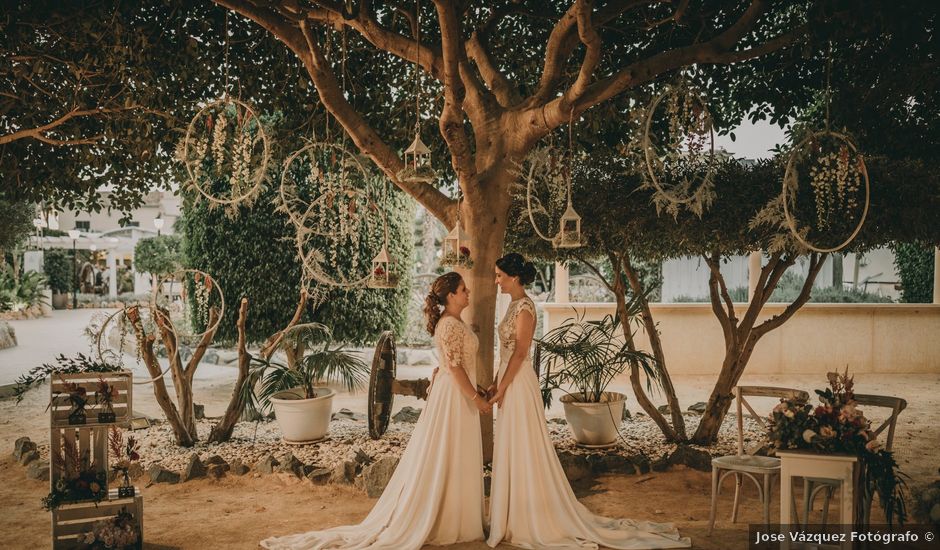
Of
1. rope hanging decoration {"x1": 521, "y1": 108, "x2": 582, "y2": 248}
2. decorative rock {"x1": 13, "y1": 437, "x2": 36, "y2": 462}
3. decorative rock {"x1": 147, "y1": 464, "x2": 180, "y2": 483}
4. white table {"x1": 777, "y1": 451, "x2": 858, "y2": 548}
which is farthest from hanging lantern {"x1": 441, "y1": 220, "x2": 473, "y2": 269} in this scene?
decorative rock {"x1": 13, "y1": 437, "x2": 36, "y2": 462}

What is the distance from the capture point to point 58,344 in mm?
16469

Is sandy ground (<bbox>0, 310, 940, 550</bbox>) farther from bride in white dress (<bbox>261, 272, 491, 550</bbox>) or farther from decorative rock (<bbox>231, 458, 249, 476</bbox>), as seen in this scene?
bride in white dress (<bbox>261, 272, 491, 550</bbox>)

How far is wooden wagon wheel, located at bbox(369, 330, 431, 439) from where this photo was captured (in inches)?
280

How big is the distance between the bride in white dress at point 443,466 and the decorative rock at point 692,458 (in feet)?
8.41

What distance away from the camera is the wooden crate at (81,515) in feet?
15.1

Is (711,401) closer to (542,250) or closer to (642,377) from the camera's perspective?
(542,250)

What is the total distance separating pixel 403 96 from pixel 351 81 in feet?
2.56

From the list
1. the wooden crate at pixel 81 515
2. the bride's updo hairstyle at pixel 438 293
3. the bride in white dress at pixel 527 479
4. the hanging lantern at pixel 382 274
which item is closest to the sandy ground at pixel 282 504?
the bride in white dress at pixel 527 479

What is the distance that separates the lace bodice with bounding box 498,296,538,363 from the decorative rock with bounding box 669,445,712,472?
2568mm

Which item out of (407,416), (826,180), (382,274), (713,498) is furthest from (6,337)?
(826,180)

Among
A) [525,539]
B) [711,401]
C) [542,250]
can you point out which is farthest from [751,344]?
[525,539]

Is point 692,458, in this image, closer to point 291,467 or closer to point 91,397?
point 291,467

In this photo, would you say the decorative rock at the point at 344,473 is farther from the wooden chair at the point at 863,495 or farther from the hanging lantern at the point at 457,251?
the wooden chair at the point at 863,495

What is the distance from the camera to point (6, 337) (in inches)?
628
